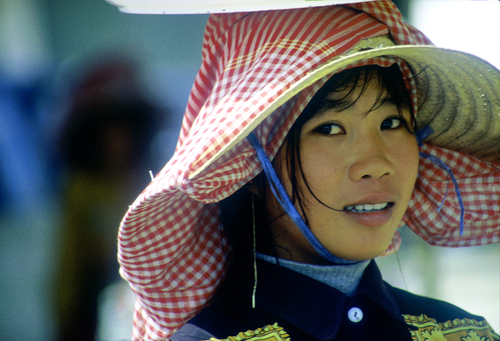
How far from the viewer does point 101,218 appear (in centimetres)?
313

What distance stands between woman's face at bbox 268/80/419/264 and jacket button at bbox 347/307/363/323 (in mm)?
128

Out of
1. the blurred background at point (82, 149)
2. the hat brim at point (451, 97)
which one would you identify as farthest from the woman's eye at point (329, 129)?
the blurred background at point (82, 149)

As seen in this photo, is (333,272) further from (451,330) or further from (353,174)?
(451,330)

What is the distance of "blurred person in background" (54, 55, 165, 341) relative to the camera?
9.67 feet

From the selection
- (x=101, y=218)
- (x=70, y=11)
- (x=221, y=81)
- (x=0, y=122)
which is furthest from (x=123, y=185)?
(x=221, y=81)

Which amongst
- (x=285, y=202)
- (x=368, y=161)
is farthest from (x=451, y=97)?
(x=285, y=202)

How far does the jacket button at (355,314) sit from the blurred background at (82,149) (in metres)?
1.99

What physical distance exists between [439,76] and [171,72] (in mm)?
2843

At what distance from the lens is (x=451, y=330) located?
126cm

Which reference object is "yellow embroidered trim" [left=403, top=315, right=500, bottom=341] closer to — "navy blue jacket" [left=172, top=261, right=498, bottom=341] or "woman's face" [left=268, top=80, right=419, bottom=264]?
"navy blue jacket" [left=172, top=261, right=498, bottom=341]

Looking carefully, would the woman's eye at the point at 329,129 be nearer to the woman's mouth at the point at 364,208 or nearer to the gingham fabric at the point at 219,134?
the gingham fabric at the point at 219,134

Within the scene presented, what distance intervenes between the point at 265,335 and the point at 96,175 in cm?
240

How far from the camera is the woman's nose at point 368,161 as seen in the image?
104 cm

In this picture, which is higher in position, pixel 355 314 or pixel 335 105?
pixel 335 105
